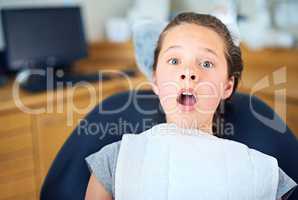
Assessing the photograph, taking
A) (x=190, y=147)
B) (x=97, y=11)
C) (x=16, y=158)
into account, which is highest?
(x=97, y=11)

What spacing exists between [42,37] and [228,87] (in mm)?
1400

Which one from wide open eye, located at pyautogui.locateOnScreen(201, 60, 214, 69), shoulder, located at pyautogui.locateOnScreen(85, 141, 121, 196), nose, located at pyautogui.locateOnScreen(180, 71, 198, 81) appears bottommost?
shoulder, located at pyautogui.locateOnScreen(85, 141, 121, 196)

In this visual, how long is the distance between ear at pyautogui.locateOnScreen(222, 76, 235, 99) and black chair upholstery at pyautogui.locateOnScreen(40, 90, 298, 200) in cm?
9

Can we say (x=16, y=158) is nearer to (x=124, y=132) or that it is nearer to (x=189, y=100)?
(x=124, y=132)

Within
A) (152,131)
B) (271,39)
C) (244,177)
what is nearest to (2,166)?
(152,131)

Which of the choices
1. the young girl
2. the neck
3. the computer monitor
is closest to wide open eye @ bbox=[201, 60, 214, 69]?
the young girl

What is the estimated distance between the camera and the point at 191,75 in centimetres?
82

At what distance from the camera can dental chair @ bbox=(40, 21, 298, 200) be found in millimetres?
977

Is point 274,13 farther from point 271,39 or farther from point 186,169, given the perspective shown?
point 186,169

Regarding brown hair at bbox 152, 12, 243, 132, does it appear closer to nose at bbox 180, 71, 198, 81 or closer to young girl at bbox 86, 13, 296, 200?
young girl at bbox 86, 13, 296, 200

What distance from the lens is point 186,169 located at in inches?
29.0

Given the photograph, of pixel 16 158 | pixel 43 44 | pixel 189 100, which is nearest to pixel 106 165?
pixel 189 100

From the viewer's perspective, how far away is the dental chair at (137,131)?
0.98 meters

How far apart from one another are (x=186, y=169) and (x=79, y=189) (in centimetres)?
36
